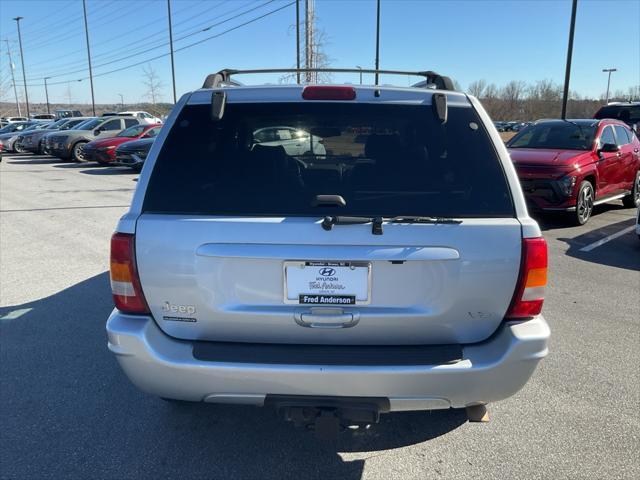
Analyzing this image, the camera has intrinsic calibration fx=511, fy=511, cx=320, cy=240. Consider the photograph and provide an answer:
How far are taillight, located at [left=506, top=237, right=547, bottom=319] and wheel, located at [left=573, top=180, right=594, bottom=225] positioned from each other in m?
7.16

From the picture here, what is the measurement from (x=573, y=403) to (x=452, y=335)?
1509 millimetres

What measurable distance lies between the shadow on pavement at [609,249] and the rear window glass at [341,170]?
5.14m

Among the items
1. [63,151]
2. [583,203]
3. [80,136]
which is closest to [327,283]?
[583,203]

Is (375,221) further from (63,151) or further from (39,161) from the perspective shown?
(39,161)

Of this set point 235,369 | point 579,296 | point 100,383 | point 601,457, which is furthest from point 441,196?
point 579,296

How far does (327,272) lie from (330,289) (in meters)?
0.08

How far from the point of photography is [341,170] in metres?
2.73

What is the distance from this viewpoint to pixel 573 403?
3254mm

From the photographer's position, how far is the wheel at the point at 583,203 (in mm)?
8671

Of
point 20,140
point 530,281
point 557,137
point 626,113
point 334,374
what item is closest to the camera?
point 334,374

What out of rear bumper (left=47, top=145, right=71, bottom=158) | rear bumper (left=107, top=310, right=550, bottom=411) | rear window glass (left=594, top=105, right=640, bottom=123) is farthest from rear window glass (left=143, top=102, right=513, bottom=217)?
rear bumper (left=47, top=145, right=71, bottom=158)

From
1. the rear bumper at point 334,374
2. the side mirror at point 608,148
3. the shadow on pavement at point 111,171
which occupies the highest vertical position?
the side mirror at point 608,148

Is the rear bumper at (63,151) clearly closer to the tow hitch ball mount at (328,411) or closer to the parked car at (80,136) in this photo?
the parked car at (80,136)

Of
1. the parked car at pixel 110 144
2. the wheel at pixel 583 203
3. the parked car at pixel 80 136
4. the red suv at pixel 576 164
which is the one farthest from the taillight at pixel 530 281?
the parked car at pixel 80 136
